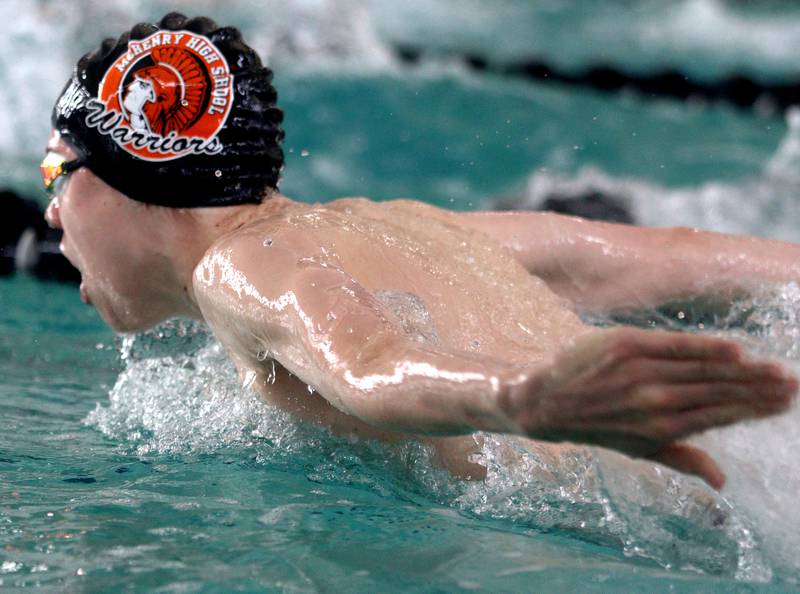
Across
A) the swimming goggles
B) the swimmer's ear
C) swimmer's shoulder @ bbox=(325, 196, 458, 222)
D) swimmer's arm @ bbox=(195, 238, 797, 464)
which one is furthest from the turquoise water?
the swimming goggles

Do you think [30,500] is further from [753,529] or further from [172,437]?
[753,529]

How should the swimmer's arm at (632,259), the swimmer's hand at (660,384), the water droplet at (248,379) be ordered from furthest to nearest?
the swimmer's arm at (632,259), the water droplet at (248,379), the swimmer's hand at (660,384)

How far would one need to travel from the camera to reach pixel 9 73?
7910 millimetres

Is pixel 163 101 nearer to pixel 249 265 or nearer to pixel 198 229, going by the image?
pixel 198 229

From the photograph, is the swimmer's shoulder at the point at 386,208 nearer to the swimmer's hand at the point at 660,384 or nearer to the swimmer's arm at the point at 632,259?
the swimmer's arm at the point at 632,259

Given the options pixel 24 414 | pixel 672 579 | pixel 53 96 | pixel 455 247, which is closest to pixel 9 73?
pixel 53 96

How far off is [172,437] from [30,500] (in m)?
0.42

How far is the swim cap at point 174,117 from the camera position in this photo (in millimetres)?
1896

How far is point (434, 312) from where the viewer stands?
1786mm

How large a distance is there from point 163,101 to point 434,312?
657 mm

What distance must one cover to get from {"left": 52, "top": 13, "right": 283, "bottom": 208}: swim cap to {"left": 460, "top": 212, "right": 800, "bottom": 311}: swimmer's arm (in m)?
0.57

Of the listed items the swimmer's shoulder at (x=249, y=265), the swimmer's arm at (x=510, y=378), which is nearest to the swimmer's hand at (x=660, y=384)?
the swimmer's arm at (x=510, y=378)

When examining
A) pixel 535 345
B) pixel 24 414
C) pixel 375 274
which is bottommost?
pixel 24 414

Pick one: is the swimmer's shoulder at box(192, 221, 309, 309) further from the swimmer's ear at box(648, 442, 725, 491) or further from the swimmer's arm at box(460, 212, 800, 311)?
the swimmer's arm at box(460, 212, 800, 311)
